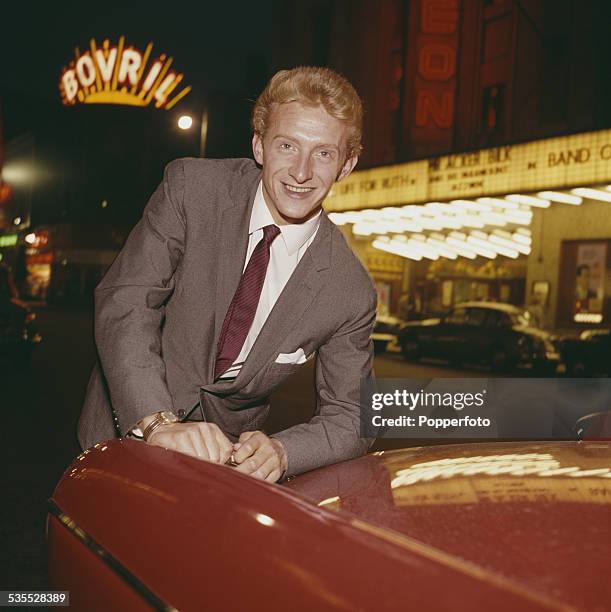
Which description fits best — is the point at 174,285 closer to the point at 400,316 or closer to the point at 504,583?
the point at 504,583

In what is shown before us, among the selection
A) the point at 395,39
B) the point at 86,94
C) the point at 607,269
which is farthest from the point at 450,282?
the point at 86,94

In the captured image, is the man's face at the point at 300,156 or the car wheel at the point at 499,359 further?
the car wheel at the point at 499,359

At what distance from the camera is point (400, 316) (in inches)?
1051

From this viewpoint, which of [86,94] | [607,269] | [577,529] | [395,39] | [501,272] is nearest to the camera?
[577,529]

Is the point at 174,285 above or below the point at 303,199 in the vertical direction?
below

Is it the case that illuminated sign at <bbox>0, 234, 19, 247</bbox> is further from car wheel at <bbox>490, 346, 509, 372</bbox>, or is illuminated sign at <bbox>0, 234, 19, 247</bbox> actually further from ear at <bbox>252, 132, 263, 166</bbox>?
ear at <bbox>252, 132, 263, 166</bbox>

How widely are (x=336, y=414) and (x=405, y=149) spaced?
21.4 meters

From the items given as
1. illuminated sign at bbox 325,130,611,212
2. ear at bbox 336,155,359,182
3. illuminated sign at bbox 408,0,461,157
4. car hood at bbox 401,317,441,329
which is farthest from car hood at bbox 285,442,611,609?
illuminated sign at bbox 408,0,461,157

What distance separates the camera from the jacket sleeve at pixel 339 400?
6.52ft

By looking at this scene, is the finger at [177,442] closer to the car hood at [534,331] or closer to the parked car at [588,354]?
the parked car at [588,354]

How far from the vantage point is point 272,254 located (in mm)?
2367

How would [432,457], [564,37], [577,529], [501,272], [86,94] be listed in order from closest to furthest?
[577,529] → [432,457] → [564,37] → [501,272] → [86,94]

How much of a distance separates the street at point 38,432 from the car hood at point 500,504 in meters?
2.36

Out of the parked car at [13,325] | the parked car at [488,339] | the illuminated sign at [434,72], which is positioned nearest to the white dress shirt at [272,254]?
the parked car at [13,325]
